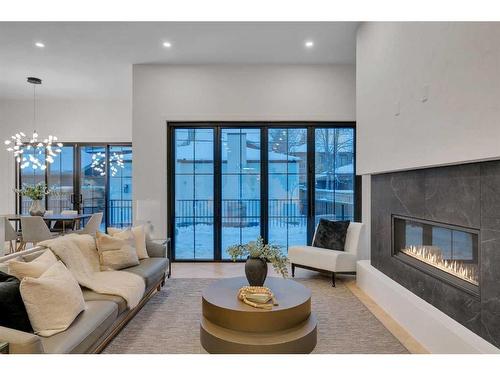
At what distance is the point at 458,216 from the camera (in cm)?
242

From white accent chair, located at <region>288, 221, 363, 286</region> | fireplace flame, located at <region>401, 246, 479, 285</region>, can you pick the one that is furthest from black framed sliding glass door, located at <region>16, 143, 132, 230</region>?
fireplace flame, located at <region>401, 246, 479, 285</region>

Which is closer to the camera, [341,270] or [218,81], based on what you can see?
[341,270]

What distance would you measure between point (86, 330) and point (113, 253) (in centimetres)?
146

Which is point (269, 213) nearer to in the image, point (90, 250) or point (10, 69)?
point (90, 250)

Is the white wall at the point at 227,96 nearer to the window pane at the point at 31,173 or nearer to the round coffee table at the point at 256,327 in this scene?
the round coffee table at the point at 256,327

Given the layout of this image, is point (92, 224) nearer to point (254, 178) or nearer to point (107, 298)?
point (254, 178)

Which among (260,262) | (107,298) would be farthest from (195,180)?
(107,298)

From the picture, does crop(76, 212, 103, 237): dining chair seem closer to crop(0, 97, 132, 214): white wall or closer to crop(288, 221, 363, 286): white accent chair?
crop(0, 97, 132, 214): white wall

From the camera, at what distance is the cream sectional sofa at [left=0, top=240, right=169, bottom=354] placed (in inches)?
63.1

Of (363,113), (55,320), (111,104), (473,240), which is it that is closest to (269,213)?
(363,113)

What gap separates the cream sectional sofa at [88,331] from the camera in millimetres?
1603

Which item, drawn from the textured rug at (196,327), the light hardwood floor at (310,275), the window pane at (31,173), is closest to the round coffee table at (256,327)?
the textured rug at (196,327)
